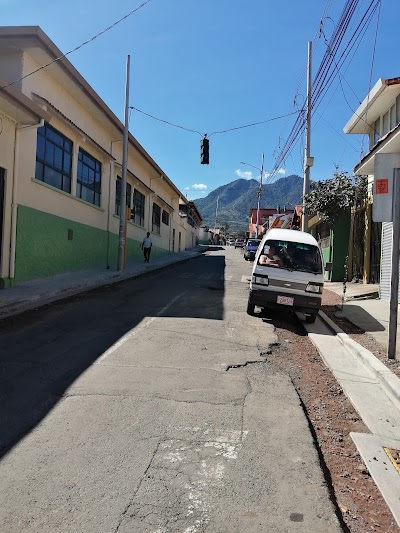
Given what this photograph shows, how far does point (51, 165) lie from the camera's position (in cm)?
1508

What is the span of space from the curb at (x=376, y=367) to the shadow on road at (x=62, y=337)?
2789 millimetres

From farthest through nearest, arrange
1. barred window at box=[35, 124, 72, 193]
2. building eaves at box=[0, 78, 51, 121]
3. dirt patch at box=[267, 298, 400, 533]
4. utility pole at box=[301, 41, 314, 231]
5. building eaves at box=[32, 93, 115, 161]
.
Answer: utility pole at box=[301, 41, 314, 231]
barred window at box=[35, 124, 72, 193]
building eaves at box=[32, 93, 115, 161]
building eaves at box=[0, 78, 51, 121]
dirt patch at box=[267, 298, 400, 533]

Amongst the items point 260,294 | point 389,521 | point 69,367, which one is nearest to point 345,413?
point 389,521

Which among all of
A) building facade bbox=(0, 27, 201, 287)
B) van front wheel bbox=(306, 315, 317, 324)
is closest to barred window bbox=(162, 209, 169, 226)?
building facade bbox=(0, 27, 201, 287)

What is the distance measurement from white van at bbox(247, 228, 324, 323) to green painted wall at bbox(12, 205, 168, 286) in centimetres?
678

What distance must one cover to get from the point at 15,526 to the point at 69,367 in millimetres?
3227

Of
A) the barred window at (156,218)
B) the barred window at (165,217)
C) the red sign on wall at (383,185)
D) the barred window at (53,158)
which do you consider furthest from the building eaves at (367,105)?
the barred window at (165,217)

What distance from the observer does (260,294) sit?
10070mm

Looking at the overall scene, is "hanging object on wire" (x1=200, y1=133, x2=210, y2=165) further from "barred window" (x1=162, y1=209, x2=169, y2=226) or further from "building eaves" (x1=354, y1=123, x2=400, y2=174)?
"barred window" (x1=162, y1=209, x2=169, y2=226)

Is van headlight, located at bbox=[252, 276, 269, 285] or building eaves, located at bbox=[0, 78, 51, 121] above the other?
building eaves, located at bbox=[0, 78, 51, 121]

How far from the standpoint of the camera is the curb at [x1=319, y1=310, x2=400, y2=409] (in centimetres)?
552

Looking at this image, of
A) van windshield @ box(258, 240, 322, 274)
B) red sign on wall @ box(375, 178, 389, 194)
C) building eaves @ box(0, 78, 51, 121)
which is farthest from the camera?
van windshield @ box(258, 240, 322, 274)

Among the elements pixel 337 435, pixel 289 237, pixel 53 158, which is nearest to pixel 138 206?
pixel 53 158

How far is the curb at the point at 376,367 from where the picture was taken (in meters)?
5.52
